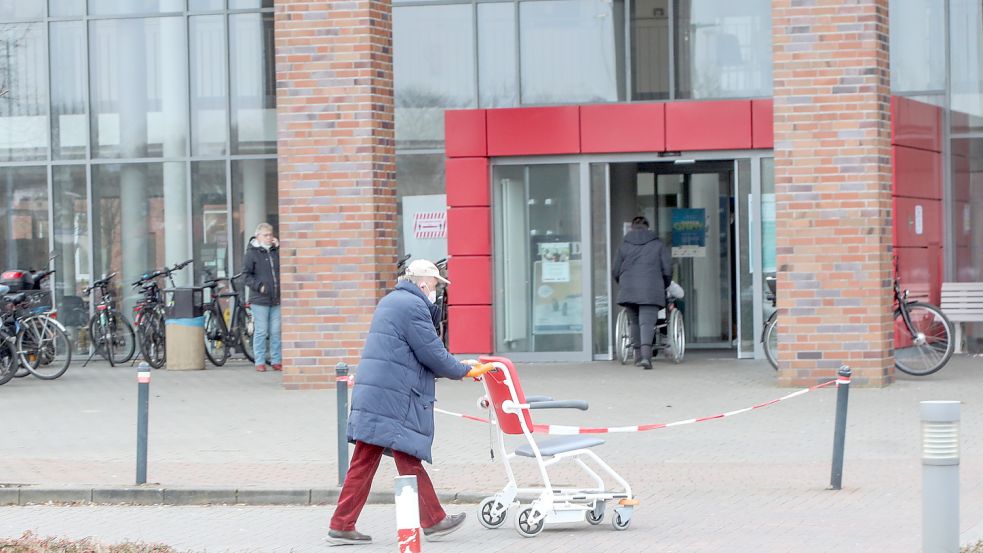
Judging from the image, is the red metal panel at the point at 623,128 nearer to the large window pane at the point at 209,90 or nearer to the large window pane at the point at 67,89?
the large window pane at the point at 209,90

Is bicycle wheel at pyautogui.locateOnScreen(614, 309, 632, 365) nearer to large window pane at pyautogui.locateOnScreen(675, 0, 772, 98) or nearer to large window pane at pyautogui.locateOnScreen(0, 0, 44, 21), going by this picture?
large window pane at pyautogui.locateOnScreen(675, 0, 772, 98)

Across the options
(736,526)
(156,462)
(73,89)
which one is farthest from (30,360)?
(736,526)

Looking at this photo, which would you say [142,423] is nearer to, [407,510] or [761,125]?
[407,510]

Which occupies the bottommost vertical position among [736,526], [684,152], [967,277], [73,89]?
[736,526]

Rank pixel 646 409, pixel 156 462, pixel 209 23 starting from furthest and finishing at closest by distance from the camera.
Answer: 1. pixel 209 23
2. pixel 646 409
3. pixel 156 462

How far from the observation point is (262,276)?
1720cm

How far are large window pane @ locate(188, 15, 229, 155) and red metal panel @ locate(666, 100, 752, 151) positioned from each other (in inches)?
258

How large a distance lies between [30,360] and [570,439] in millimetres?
10638

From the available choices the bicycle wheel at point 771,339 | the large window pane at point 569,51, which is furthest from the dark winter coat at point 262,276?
the bicycle wheel at point 771,339

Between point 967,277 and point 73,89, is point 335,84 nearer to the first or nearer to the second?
point 73,89

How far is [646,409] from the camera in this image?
1312 cm

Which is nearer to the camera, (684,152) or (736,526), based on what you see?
(736,526)

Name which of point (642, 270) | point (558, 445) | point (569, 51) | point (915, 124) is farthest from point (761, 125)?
point (558, 445)

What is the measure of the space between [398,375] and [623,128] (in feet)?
33.9
